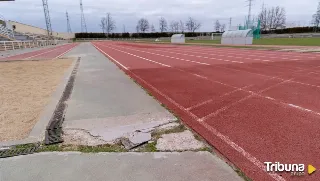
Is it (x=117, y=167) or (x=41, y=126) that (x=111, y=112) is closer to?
(x=41, y=126)

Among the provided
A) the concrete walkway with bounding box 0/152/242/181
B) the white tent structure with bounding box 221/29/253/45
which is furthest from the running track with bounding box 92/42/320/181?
the white tent structure with bounding box 221/29/253/45

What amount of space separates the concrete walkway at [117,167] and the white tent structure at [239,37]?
4007 centimetres

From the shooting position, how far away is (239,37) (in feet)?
136

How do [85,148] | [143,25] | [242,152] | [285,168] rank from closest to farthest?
[285,168], [242,152], [85,148], [143,25]

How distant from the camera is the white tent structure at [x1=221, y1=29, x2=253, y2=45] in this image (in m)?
39.7

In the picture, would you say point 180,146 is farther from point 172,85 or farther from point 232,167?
point 172,85

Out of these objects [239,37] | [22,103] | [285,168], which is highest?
[239,37]

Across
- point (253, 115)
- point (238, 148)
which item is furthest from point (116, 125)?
point (253, 115)

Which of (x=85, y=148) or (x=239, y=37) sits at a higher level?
(x=239, y=37)

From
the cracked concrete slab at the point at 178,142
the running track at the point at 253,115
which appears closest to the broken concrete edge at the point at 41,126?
the cracked concrete slab at the point at 178,142

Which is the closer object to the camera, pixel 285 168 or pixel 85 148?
pixel 285 168

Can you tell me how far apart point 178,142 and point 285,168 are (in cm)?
155

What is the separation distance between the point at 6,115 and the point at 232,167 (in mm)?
4936

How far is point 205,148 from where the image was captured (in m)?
3.61
